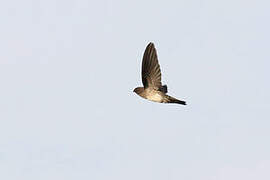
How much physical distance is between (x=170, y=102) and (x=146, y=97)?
0.73 meters

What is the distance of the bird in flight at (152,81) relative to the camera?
23.0 ft

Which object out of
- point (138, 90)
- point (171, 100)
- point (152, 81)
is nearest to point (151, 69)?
point (152, 81)

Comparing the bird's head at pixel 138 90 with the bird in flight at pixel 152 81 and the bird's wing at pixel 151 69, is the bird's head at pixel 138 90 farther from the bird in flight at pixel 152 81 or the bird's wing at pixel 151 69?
the bird's wing at pixel 151 69

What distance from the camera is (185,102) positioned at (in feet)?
22.3

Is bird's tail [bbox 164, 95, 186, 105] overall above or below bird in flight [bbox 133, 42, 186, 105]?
below

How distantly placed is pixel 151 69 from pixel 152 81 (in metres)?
0.38

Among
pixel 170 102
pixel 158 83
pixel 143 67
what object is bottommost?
pixel 170 102

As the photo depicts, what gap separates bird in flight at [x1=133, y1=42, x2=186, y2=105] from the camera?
7.02 meters

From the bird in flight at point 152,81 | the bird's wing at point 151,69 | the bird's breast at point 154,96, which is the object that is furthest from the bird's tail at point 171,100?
the bird's wing at point 151,69

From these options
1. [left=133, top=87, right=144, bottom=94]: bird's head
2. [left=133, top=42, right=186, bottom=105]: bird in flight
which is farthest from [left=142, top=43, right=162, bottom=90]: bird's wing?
[left=133, top=87, right=144, bottom=94]: bird's head

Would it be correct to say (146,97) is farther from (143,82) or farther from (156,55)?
(156,55)

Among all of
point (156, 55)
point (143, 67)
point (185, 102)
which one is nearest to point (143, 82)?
point (143, 67)

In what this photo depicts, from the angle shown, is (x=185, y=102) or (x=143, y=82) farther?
(x=143, y=82)

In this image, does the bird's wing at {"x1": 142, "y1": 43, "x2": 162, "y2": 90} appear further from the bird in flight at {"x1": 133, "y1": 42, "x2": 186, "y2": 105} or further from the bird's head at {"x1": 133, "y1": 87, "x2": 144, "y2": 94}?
the bird's head at {"x1": 133, "y1": 87, "x2": 144, "y2": 94}
